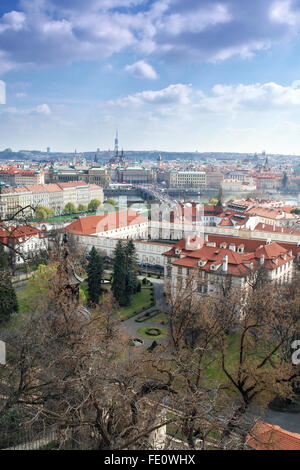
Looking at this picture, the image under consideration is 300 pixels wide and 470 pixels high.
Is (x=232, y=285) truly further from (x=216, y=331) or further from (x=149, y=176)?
(x=149, y=176)

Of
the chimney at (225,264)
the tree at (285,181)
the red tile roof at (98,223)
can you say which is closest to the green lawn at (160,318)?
the chimney at (225,264)

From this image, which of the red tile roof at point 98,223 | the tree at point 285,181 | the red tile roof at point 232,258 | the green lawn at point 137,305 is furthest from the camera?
the tree at point 285,181

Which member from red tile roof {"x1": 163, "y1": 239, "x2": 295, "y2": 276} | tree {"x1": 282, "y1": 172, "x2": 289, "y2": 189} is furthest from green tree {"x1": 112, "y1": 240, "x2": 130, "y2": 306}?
tree {"x1": 282, "y1": 172, "x2": 289, "y2": 189}

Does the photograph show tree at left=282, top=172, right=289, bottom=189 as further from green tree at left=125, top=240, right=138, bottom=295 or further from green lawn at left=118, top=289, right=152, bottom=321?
green lawn at left=118, top=289, right=152, bottom=321

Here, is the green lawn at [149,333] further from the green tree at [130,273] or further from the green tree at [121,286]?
the green tree at [130,273]

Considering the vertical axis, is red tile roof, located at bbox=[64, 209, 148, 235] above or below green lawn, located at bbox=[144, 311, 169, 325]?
above

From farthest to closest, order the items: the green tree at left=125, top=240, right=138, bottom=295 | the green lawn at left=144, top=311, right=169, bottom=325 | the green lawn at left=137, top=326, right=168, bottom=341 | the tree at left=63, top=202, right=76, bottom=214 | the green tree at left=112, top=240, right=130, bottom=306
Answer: the tree at left=63, top=202, right=76, bottom=214 → the green tree at left=125, top=240, right=138, bottom=295 → the green tree at left=112, top=240, right=130, bottom=306 → the green lawn at left=144, top=311, right=169, bottom=325 → the green lawn at left=137, top=326, right=168, bottom=341

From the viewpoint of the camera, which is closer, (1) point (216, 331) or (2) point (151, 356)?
(2) point (151, 356)
